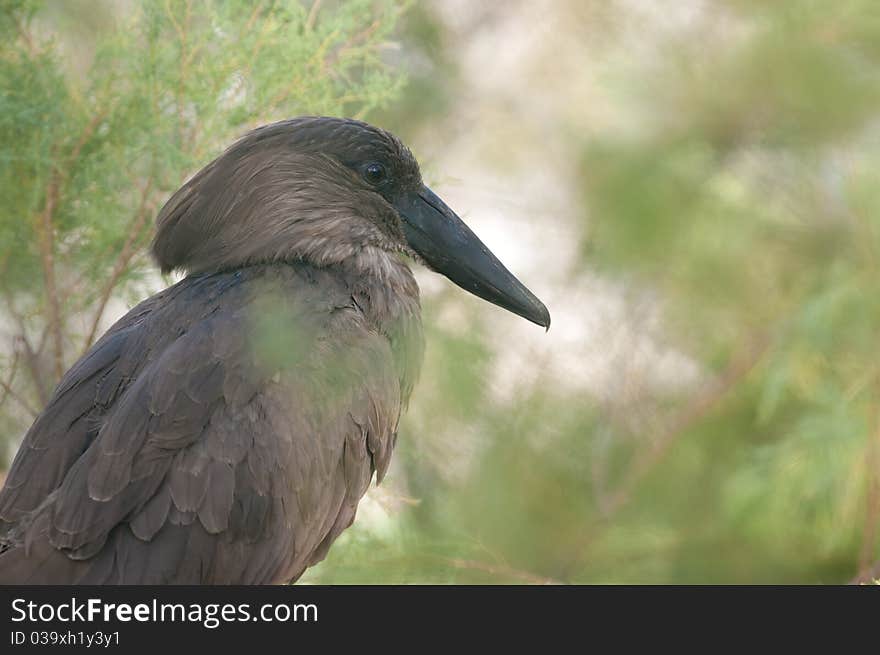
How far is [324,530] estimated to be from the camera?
10.3ft

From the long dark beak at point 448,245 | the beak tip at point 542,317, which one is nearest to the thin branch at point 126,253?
the long dark beak at point 448,245

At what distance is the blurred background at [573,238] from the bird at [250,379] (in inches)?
6.2

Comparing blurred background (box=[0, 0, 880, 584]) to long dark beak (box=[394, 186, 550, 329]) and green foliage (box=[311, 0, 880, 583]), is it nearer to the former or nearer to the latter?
green foliage (box=[311, 0, 880, 583])

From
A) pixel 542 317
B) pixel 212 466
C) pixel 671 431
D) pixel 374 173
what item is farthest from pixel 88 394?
pixel 671 431

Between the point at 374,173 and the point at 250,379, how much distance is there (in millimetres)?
852

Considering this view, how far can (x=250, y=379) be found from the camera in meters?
2.89

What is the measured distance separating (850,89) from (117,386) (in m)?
2.00

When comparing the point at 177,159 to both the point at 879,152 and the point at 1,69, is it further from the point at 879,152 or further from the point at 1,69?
the point at 879,152

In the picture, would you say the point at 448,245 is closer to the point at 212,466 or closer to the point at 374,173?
the point at 374,173

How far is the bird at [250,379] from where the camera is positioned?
279 cm

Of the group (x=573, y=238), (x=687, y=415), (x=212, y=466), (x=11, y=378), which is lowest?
(x=212, y=466)

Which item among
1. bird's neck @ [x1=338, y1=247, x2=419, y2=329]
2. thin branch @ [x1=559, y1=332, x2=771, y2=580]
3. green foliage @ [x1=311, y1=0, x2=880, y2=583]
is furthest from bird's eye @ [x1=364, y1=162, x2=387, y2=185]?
thin branch @ [x1=559, y1=332, x2=771, y2=580]
